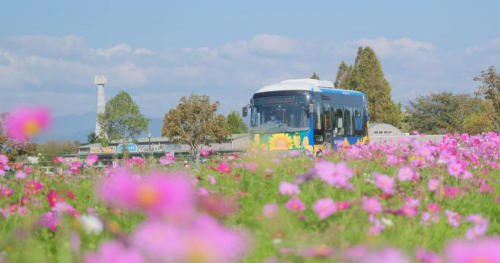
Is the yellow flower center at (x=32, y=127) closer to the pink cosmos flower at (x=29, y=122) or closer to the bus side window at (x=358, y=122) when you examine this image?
the pink cosmos flower at (x=29, y=122)

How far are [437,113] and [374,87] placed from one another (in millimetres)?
21848

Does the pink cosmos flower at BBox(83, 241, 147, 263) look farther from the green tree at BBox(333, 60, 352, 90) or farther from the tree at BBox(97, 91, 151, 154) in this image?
the tree at BBox(97, 91, 151, 154)

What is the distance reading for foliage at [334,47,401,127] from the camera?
7050cm

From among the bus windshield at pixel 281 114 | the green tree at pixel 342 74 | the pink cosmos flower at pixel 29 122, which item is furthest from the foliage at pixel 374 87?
the pink cosmos flower at pixel 29 122

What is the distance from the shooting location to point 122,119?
3875 inches

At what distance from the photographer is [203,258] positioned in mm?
1513

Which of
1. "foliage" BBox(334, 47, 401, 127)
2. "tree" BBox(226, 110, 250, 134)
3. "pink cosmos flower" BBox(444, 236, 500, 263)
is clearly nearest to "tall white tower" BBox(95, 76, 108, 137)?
"tree" BBox(226, 110, 250, 134)

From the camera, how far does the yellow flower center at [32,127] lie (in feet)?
8.64

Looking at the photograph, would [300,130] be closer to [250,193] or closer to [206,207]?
[250,193]

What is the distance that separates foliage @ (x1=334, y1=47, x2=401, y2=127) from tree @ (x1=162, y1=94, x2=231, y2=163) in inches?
791

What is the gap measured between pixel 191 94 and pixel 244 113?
47103 mm

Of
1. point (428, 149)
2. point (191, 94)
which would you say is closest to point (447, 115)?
point (191, 94)

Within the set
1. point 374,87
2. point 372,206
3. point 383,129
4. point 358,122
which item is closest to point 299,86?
point 358,122

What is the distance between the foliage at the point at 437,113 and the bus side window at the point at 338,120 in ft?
204
